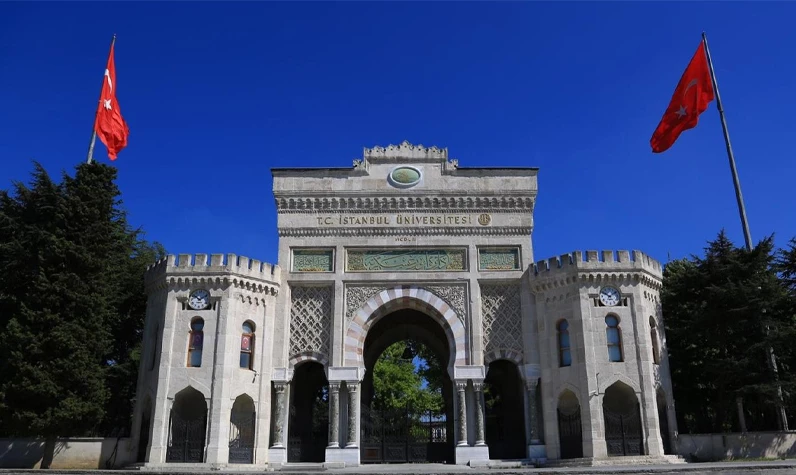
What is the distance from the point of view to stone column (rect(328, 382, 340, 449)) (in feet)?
75.9

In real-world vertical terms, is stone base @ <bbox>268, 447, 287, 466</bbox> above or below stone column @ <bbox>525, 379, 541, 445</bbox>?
below

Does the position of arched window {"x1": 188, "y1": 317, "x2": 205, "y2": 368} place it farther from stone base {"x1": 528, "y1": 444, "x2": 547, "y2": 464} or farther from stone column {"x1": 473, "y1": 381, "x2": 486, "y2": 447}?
stone base {"x1": 528, "y1": 444, "x2": 547, "y2": 464}

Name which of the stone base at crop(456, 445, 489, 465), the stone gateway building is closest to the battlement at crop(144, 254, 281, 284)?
the stone gateway building

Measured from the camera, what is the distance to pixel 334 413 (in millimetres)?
23344

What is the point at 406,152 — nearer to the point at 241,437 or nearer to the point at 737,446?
the point at 241,437

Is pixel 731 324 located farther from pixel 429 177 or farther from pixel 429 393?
pixel 429 393

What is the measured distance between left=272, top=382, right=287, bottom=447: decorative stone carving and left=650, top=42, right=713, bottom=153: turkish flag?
1771cm

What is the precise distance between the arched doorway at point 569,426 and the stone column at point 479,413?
2680mm

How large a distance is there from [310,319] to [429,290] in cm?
462

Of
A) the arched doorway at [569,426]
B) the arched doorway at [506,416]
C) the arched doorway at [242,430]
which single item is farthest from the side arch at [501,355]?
the arched doorway at [242,430]

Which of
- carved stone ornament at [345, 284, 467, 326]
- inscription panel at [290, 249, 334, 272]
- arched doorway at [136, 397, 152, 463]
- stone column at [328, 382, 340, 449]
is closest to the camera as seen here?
arched doorway at [136, 397, 152, 463]

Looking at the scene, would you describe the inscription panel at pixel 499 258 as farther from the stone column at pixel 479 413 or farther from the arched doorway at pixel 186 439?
the arched doorway at pixel 186 439

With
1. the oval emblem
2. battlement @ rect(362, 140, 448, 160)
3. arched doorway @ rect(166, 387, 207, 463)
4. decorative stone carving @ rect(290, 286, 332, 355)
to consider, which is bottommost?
arched doorway @ rect(166, 387, 207, 463)

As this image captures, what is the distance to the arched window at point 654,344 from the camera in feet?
75.1
